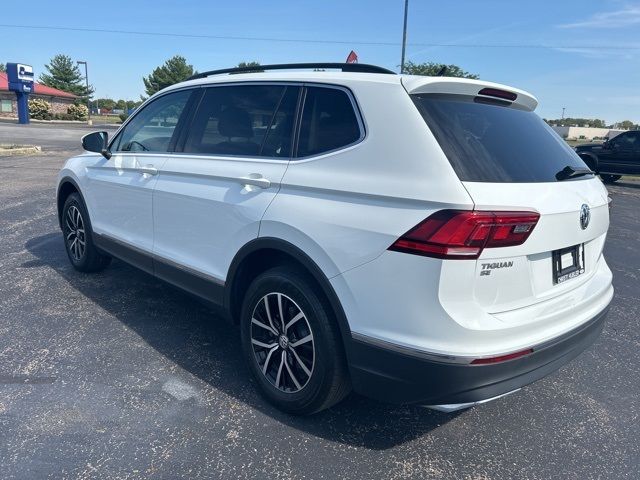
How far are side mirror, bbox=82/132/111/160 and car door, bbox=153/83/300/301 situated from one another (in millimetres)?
1081

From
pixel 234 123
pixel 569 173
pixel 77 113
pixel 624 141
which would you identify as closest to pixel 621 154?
pixel 624 141

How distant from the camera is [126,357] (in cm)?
356

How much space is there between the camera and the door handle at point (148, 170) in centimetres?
385

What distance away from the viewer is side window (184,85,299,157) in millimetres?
3035

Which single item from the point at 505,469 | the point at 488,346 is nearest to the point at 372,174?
the point at 488,346

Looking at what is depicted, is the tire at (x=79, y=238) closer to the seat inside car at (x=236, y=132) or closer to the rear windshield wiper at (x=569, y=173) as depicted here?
the seat inside car at (x=236, y=132)

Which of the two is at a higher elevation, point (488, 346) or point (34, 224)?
point (488, 346)

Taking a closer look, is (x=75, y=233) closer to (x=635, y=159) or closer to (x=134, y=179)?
(x=134, y=179)

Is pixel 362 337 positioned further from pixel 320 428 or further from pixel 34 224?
pixel 34 224

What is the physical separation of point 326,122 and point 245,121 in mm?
734

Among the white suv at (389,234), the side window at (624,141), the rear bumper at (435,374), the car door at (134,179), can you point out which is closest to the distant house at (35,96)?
the side window at (624,141)

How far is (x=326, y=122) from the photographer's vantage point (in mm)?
2803

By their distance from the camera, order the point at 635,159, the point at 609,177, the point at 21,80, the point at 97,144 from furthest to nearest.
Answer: the point at 21,80, the point at 609,177, the point at 635,159, the point at 97,144

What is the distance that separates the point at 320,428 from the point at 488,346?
113 cm
